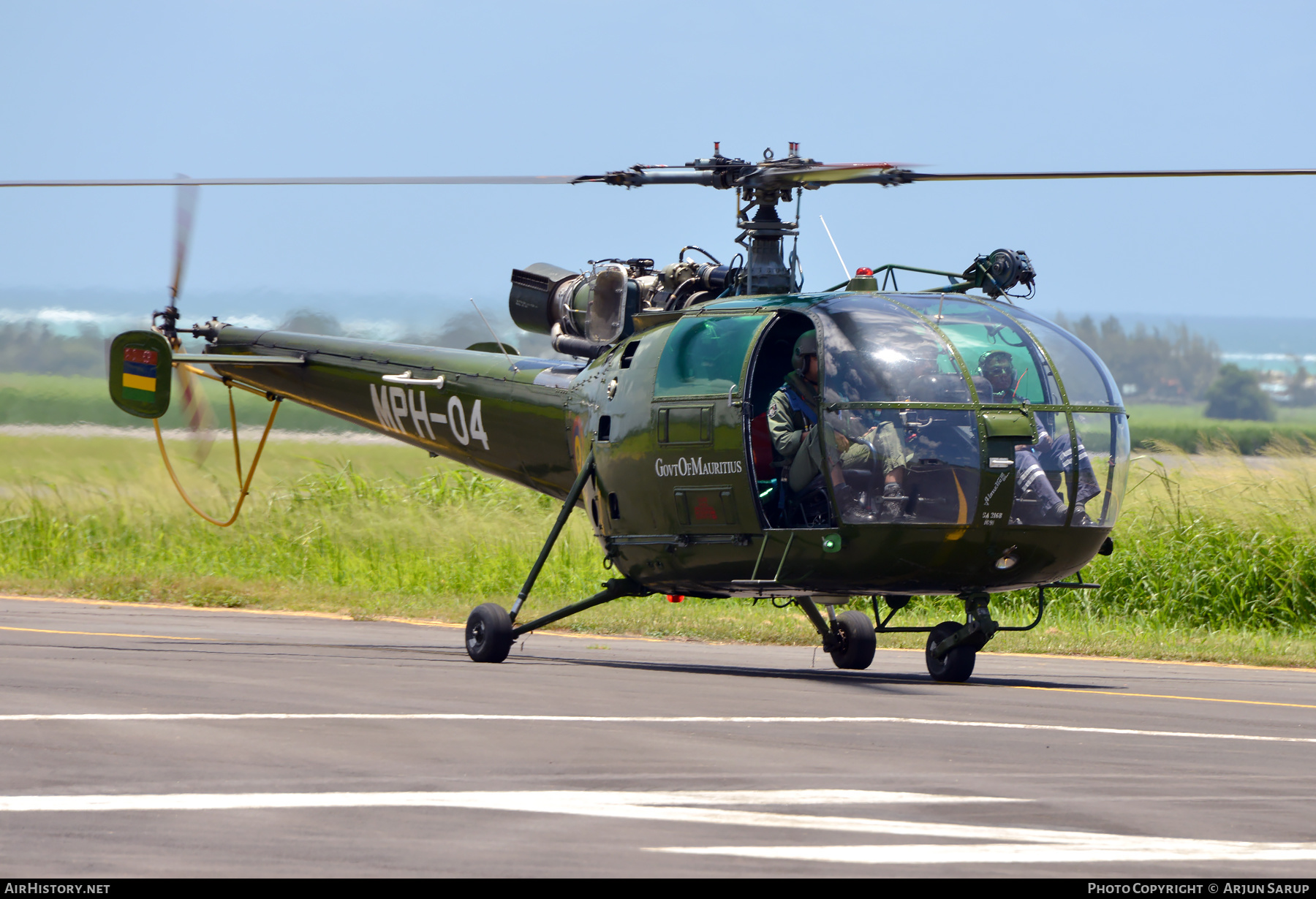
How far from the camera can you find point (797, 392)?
1209cm

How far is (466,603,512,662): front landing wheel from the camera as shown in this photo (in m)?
13.8

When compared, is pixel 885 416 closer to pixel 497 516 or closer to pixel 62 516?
pixel 497 516

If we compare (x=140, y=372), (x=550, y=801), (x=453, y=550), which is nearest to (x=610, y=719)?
(x=550, y=801)

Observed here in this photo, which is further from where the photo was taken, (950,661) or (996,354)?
(950,661)

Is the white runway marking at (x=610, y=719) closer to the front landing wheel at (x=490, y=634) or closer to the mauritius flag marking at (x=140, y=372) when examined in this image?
the front landing wheel at (x=490, y=634)

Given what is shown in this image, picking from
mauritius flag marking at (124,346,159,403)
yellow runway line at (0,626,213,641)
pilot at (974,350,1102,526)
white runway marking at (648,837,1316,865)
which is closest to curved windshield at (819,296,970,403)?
pilot at (974,350,1102,526)

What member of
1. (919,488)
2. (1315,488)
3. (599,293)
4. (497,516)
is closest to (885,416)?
(919,488)

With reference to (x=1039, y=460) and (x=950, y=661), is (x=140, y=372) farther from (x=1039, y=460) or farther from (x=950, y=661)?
(x=1039, y=460)

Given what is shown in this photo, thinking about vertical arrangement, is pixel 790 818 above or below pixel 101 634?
above

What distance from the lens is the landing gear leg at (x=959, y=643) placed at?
39.8ft

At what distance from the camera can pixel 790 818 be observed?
6.71m

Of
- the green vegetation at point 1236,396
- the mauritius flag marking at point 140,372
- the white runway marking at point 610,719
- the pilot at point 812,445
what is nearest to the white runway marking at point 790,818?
the white runway marking at point 610,719

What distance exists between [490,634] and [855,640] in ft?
9.89

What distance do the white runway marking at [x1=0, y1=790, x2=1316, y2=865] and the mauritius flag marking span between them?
11.4 meters
